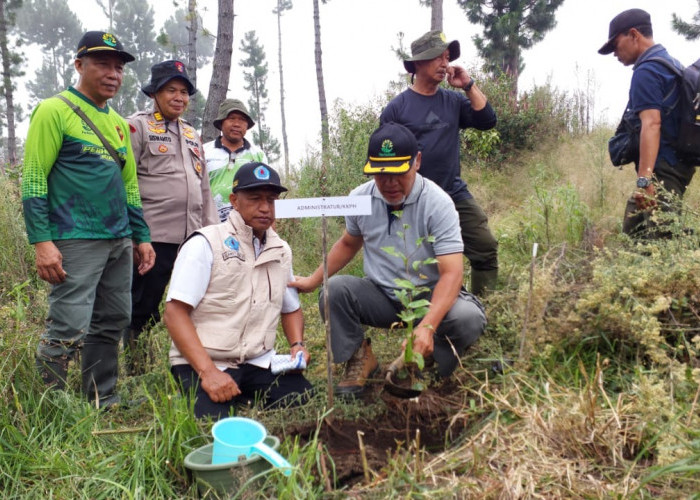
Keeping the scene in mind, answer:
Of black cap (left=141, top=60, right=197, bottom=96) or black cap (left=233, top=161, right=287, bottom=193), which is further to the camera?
black cap (left=141, top=60, right=197, bottom=96)

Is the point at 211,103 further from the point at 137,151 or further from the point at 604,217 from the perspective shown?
the point at 604,217

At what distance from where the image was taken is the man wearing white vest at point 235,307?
109 inches

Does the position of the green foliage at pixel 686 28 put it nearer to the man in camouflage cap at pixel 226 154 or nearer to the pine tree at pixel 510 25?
the pine tree at pixel 510 25

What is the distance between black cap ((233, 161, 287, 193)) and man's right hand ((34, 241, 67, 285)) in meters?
0.94

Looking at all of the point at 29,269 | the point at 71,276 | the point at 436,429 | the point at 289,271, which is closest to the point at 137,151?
the point at 71,276

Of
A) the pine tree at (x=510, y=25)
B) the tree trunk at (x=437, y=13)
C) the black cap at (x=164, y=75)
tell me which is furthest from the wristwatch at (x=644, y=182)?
the pine tree at (x=510, y=25)

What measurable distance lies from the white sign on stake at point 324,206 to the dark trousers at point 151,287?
4.57ft

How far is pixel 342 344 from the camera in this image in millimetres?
3207

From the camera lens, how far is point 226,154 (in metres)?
4.28

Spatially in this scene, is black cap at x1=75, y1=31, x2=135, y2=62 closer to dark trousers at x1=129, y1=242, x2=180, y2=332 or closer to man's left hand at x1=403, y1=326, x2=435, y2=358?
dark trousers at x1=129, y1=242, x2=180, y2=332

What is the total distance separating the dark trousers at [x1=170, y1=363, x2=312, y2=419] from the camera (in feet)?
9.48

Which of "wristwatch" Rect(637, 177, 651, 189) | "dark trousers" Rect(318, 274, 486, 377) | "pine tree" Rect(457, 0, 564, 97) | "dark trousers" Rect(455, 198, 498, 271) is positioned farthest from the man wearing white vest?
"pine tree" Rect(457, 0, 564, 97)

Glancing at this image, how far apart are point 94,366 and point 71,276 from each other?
1.77 ft

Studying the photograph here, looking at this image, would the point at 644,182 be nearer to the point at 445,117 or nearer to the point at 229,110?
the point at 445,117
